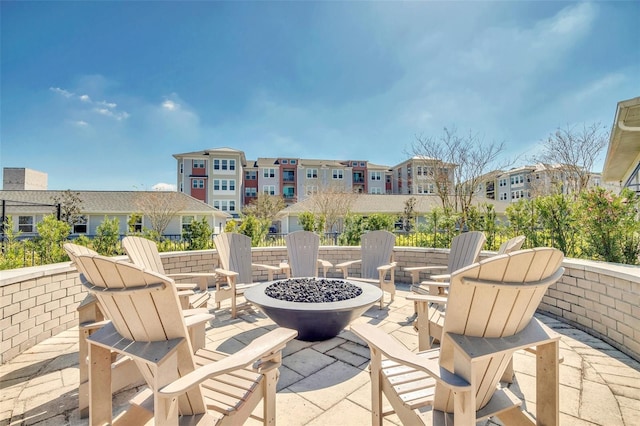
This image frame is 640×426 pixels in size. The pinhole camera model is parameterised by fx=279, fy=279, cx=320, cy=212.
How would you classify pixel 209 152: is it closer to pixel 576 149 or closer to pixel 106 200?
pixel 106 200

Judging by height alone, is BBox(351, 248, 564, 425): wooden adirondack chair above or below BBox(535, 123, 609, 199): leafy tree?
below

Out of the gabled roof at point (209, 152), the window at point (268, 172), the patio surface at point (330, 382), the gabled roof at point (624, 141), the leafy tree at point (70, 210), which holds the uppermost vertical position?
the gabled roof at point (209, 152)

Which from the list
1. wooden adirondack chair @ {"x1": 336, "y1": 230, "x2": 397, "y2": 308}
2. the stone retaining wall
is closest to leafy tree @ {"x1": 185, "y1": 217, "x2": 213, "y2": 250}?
the stone retaining wall

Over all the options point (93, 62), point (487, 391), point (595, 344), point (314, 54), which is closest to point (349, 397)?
point (487, 391)

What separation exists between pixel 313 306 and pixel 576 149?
15.0 meters

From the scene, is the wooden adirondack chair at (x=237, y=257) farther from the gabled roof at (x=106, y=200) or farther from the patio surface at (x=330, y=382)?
the gabled roof at (x=106, y=200)

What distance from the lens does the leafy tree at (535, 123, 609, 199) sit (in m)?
11.5

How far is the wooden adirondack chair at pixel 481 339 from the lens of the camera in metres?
1.06

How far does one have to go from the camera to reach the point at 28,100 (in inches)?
295

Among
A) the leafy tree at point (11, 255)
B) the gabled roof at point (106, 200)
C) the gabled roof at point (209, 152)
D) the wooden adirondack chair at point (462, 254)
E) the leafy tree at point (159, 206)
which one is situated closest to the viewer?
the wooden adirondack chair at point (462, 254)

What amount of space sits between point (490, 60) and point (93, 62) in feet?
32.4

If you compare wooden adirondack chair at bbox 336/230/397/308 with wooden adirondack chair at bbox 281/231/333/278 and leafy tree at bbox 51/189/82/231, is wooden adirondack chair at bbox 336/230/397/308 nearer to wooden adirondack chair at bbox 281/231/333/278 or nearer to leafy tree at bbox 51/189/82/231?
wooden adirondack chair at bbox 281/231/333/278

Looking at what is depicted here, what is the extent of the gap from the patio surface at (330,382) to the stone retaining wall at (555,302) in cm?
13

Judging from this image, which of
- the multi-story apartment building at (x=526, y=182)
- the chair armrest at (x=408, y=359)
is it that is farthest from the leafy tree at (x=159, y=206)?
the chair armrest at (x=408, y=359)
